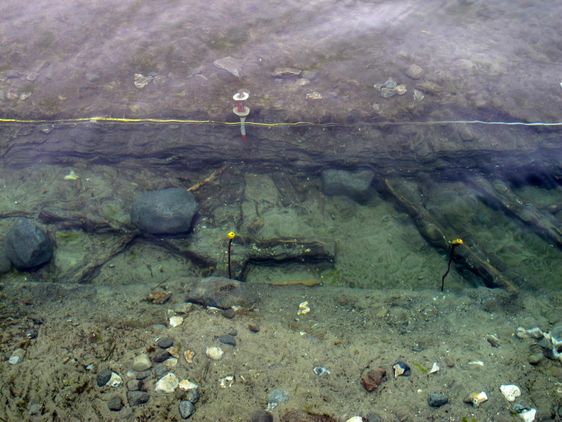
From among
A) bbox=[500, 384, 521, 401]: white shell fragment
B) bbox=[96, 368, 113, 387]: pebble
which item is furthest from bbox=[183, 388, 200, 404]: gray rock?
bbox=[500, 384, 521, 401]: white shell fragment

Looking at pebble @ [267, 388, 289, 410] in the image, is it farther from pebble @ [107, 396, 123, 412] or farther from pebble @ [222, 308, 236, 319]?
pebble @ [107, 396, 123, 412]

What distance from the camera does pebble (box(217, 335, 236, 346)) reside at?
3670 mm

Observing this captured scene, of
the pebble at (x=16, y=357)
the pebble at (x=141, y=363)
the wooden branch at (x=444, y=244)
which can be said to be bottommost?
the wooden branch at (x=444, y=244)

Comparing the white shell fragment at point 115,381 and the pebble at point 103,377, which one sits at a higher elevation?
the pebble at point 103,377

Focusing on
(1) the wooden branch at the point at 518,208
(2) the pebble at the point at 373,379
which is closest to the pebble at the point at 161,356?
(2) the pebble at the point at 373,379

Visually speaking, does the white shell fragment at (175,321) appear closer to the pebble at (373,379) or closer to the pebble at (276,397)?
the pebble at (276,397)

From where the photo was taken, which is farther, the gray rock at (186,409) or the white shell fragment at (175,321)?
the white shell fragment at (175,321)

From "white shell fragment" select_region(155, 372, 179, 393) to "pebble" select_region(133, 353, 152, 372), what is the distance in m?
0.18

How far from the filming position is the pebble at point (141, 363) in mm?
3420

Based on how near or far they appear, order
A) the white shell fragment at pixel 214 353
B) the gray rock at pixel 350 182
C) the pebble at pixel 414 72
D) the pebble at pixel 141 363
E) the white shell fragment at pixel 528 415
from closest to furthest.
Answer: the white shell fragment at pixel 528 415
the pebble at pixel 141 363
the white shell fragment at pixel 214 353
the gray rock at pixel 350 182
the pebble at pixel 414 72

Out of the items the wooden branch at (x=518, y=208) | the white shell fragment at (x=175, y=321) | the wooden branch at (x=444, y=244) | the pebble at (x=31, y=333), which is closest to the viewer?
the pebble at (x=31, y=333)

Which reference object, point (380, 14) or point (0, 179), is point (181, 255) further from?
point (380, 14)

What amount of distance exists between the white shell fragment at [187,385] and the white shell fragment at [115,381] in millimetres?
476

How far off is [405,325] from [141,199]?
3351 mm
